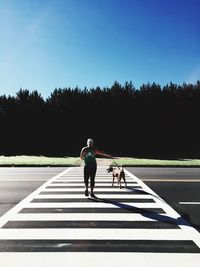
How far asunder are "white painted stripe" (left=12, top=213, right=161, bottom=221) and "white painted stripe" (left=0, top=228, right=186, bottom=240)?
0.96 meters

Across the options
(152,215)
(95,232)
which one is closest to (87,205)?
(152,215)

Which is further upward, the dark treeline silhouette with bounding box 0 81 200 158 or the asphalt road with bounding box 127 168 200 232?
the dark treeline silhouette with bounding box 0 81 200 158

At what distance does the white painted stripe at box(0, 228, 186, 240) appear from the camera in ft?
21.6

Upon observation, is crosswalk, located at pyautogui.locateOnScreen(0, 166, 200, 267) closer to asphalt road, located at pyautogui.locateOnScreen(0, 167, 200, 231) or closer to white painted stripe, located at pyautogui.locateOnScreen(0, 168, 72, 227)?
white painted stripe, located at pyautogui.locateOnScreen(0, 168, 72, 227)

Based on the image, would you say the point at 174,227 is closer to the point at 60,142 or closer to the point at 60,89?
the point at 60,142

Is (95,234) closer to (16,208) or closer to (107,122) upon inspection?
(16,208)

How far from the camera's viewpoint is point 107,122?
54375 mm

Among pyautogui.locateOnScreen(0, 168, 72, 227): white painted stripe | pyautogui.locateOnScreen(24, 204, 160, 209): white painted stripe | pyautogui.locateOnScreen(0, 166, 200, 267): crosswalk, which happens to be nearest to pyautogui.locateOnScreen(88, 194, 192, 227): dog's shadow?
pyautogui.locateOnScreen(0, 166, 200, 267): crosswalk

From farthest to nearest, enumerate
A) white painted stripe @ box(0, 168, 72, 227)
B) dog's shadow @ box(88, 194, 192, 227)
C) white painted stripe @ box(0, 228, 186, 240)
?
white painted stripe @ box(0, 168, 72, 227), dog's shadow @ box(88, 194, 192, 227), white painted stripe @ box(0, 228, 186, 240)

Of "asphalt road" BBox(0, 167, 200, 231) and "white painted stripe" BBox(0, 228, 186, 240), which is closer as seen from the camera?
"white painted stripe" BBox(0, 228, 186, 240)

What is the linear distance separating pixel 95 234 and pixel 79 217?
60.9 inches

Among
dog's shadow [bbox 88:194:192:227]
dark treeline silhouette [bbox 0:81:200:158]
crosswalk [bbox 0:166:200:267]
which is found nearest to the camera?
crosswalk [bbox 0:166:200:267]
